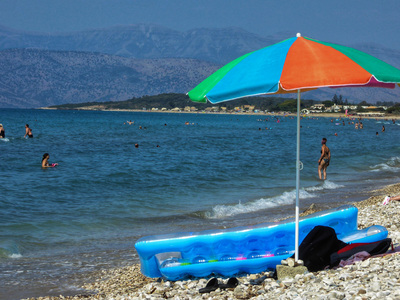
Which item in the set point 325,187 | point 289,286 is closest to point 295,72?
point 289,286

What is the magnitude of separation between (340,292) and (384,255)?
1750mm

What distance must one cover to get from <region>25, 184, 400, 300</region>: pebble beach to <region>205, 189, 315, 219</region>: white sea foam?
18.8ft

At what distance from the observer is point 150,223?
12.1m

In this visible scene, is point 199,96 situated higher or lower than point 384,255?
higher

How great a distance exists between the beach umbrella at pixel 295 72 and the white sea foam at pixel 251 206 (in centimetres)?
816

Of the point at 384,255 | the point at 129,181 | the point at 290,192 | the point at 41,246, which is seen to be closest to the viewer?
the point at 384,255

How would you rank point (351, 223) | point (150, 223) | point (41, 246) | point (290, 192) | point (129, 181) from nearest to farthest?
point (351, 223)
point (41, 246)
point (150, 223)
point (290, 192)
point (129, 181)

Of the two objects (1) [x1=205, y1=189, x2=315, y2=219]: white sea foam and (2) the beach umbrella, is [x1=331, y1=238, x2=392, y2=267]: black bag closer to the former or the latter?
(2) the beach umbrella

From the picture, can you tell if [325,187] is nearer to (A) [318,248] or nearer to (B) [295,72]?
(A) [318,248]

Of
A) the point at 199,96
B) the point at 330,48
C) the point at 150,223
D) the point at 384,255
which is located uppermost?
the point at 330,48

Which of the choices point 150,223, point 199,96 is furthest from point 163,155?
point 199,96

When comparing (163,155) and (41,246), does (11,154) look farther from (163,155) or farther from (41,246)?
(41,246)

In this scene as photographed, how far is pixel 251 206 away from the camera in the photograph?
46.4 feet

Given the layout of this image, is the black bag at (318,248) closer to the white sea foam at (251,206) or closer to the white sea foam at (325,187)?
the white sea foam at (251,206)
